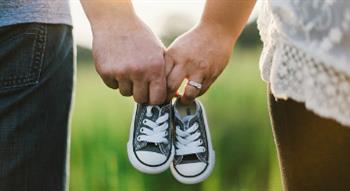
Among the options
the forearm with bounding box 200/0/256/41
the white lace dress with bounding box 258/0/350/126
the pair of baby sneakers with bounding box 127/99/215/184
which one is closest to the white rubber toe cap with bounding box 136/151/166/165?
the pair of baby sneakers with bounding box 127/99/215/184

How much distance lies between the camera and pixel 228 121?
4.52 meters

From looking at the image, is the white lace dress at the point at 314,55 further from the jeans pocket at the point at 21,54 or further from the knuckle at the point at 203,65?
the jeans pocket at the point at 21,54

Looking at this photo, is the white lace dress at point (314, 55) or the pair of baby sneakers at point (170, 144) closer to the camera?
the white lace dress at point (314, 55)

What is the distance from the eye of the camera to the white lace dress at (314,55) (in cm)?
96

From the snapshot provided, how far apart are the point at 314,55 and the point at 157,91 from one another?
0.79 meters

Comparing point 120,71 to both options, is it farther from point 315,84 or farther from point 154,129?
point 315,84

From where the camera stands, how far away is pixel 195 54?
1.76 meters

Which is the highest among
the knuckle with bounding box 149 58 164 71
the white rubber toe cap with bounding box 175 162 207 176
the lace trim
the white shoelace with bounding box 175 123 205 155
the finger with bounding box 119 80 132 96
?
the lace trim

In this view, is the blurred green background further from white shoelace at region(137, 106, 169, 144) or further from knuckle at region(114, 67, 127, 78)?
knuckle at region(114, 67, 127, 78)

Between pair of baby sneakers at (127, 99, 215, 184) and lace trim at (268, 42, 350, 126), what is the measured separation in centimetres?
74

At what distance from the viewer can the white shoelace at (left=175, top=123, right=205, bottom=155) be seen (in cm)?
177

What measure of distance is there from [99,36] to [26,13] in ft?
0.66

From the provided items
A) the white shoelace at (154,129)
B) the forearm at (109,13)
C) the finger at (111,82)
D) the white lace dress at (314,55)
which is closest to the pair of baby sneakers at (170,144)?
the white shoelace at (154,129)

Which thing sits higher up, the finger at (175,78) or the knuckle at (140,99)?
the finger at (175,78)
